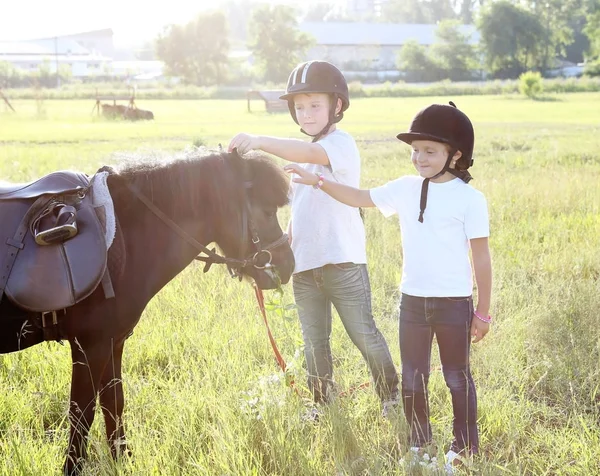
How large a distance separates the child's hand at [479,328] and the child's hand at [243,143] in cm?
145

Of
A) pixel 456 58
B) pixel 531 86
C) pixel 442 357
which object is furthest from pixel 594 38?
pixel 442 357

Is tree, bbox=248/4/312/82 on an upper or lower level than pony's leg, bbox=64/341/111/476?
upper

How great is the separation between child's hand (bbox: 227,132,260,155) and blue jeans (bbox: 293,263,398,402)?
36.6 inches

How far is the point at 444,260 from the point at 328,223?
0.79 m

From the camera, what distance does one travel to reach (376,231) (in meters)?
7.59

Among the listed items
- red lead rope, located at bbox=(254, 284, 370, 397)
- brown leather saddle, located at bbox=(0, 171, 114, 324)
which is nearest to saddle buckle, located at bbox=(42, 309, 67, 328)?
brown leather saddle, located at bbox=(0, 171, 114, 324)

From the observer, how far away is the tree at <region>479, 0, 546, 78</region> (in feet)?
245

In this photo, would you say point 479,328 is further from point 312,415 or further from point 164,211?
point 164,211

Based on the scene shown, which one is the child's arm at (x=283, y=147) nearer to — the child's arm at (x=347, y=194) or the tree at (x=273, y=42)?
the child's arm at (x=347, y=194)

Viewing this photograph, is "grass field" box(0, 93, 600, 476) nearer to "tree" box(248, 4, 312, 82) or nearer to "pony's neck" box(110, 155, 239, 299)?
"pony's neck" box(110, 155, 239, 299)

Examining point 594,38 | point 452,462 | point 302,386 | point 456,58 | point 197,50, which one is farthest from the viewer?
point 456,58

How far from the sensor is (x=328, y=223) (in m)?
3.61

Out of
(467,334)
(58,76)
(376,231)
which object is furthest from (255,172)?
(58,76)

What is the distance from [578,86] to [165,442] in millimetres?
57996
